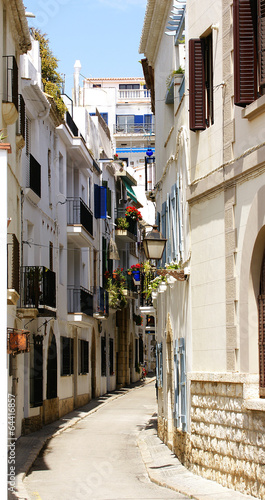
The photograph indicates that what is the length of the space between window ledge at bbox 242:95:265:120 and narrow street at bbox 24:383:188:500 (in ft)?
19.3

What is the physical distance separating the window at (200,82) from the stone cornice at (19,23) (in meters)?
6.01

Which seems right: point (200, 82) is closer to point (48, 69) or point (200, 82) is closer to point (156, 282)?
point (156, 282)

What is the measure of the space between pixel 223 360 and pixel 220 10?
18.8 feet

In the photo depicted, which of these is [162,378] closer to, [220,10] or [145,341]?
[220,10]

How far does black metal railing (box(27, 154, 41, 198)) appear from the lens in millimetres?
24908

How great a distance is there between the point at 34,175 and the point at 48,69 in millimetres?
4665

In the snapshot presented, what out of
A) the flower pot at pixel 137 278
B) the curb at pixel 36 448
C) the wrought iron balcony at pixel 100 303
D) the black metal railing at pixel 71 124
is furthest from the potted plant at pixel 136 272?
the black metal railing at pixel 71 124

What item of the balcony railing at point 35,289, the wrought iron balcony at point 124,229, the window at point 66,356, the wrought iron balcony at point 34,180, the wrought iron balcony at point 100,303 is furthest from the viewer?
the wrought iron balcony at point 124,229

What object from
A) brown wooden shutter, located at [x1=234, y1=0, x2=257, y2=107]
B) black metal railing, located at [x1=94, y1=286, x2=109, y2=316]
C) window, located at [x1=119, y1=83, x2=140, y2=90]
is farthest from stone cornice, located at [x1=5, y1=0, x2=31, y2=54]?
window, located at [x1=119, y1=83, x2=140, y2=90]

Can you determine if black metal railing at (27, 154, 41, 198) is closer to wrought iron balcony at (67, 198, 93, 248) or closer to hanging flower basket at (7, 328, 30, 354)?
wrought iron balcony at (67, 198, 93, 248)

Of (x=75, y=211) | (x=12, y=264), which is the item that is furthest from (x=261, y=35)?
(x=75, y=211)

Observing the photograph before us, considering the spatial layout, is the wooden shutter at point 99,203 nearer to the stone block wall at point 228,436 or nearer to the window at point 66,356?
the window at point 66,356

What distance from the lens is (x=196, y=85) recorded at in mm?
15852

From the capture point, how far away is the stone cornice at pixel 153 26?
2117cm
